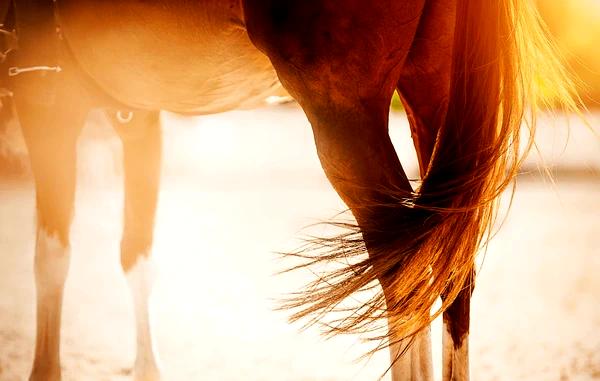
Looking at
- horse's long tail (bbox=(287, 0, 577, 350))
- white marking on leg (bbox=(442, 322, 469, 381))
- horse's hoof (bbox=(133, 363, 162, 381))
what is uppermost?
horse's long tail (bbox=(287, 0, 577, 350))

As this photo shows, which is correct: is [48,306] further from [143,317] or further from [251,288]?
[251,288]

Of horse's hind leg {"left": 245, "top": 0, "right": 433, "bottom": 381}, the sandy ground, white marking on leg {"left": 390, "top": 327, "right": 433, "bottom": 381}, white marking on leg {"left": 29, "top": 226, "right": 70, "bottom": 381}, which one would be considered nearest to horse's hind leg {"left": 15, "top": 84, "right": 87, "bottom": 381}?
white marking on leg {"left": 29, "top": 226, "right": 70, "bottom": 381}

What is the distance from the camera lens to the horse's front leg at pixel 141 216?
2516 millimetres

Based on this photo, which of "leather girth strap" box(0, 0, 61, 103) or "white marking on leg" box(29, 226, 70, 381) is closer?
"leather girth strap" box(0, 0, 61, 103)

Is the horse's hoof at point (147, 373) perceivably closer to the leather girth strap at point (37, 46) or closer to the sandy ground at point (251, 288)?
the sandy ground at point (251, 288)

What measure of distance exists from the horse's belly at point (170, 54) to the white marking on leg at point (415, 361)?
789 mm

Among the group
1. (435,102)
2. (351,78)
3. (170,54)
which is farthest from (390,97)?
(170,54)

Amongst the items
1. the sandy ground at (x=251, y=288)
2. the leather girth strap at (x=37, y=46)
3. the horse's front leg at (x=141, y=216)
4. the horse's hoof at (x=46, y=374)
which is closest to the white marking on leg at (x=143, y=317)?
the horse's front leg at (x=141, y=216)

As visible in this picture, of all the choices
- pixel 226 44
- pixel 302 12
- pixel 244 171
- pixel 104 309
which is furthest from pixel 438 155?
pixel 244 171

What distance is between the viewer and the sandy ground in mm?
2672

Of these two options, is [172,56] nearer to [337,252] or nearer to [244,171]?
[337,252]

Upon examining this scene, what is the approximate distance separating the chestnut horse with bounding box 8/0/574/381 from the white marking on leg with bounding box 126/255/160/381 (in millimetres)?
1039

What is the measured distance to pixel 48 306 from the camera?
231 cm

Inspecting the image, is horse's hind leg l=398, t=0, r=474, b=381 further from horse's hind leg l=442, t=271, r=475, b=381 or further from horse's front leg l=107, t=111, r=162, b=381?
horse's front leg l=107, t=111, r=162, b=381
